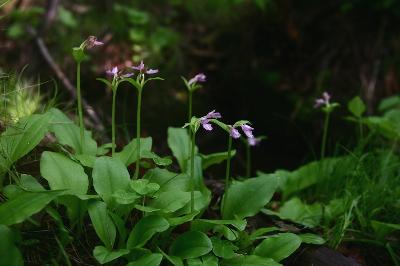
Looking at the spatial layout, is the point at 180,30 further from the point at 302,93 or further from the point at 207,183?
the point at 207,183

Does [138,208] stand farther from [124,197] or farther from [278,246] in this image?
[278,246]

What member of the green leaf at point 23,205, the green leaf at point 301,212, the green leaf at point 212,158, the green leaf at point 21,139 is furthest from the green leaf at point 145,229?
the green leaf at point 301,212

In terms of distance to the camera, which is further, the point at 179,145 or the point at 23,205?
the point at 179,145

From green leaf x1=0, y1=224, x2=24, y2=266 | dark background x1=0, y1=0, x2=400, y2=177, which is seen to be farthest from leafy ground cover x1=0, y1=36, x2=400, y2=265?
dark background x1=0, y1=0, x2=400, y2=177

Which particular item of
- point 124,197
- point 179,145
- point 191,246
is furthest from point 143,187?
point 179,145

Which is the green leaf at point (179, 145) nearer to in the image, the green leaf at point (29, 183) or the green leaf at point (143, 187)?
the green leaf at point (143, 187)
